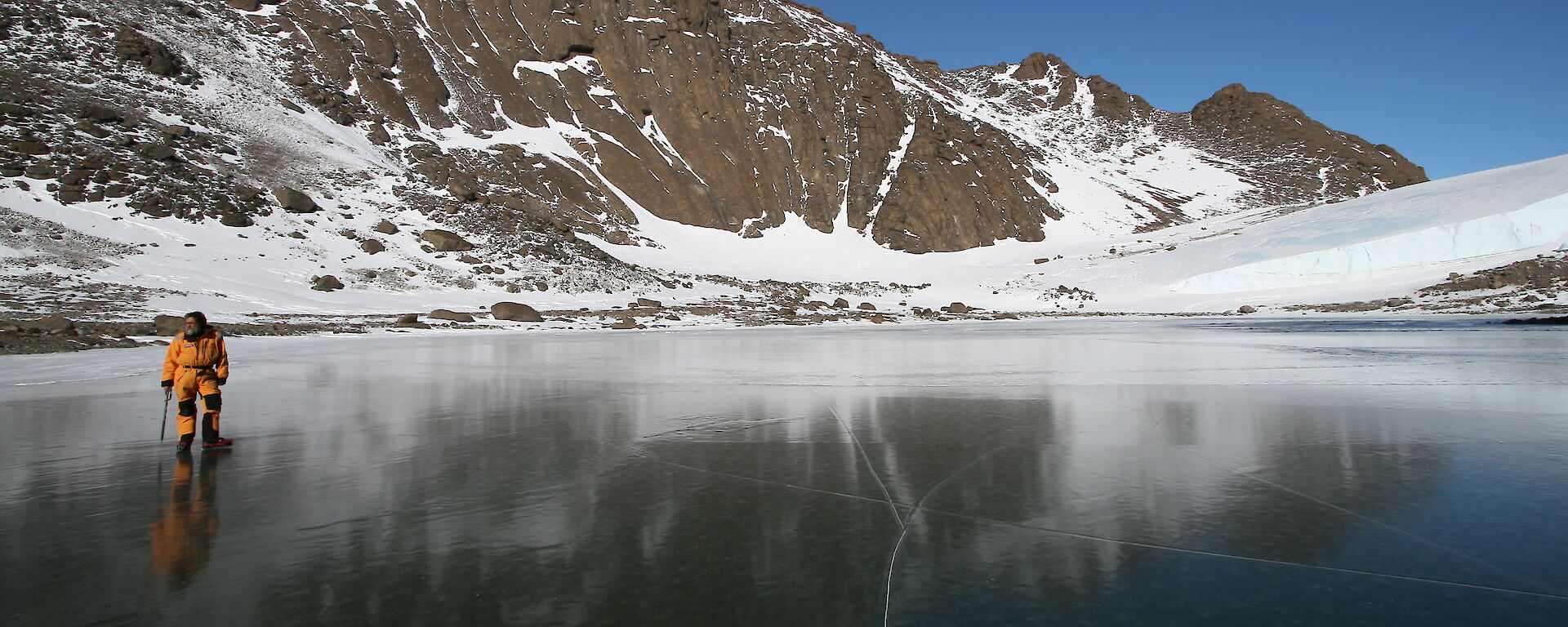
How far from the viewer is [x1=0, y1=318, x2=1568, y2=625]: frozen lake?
12.2 ft

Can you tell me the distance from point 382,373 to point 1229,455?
14043mm

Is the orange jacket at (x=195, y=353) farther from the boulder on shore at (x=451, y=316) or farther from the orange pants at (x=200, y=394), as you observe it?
the boulder on shore at (x=451, y=316)

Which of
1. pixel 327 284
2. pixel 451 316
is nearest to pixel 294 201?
pixel 327 284

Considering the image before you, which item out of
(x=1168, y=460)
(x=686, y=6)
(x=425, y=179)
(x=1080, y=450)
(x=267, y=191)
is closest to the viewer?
(x=1168, y=460)

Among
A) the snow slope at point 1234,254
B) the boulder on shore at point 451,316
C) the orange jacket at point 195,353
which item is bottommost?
the orange jacket at point 195,353

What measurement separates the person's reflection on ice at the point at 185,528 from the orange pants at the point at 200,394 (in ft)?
3.20

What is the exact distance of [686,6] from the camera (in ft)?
264

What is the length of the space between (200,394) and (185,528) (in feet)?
11.4

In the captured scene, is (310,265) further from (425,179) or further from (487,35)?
(487,35)

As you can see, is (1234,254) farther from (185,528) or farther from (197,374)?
(185,528)

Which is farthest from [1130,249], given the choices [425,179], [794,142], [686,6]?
[425,179]

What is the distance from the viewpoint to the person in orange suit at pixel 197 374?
7664 mm

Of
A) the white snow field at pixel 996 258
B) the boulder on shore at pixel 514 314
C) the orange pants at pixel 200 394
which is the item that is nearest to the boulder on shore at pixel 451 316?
the boulder on shore at pixel 514 314

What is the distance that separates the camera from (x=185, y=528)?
16.2 ft
